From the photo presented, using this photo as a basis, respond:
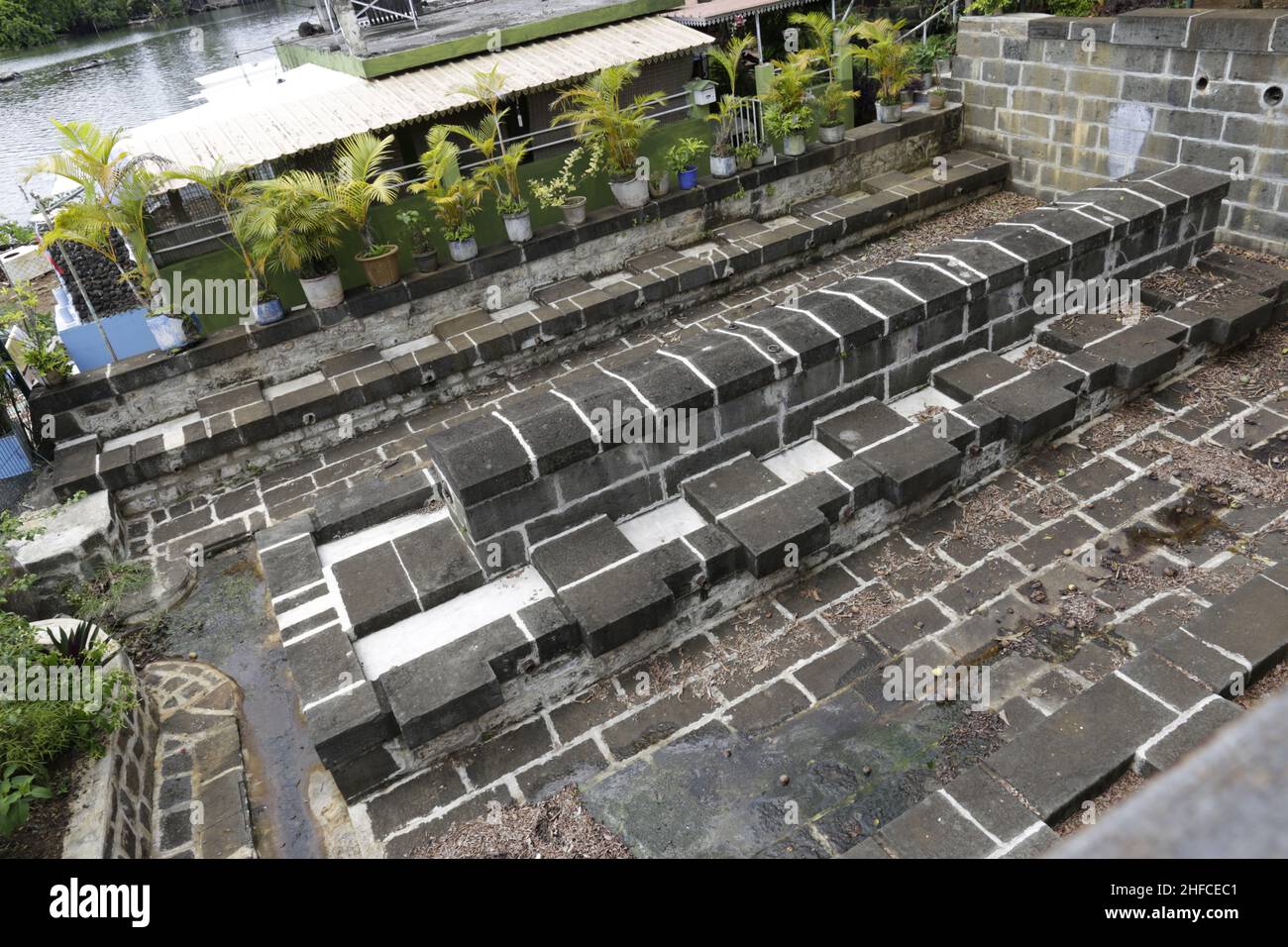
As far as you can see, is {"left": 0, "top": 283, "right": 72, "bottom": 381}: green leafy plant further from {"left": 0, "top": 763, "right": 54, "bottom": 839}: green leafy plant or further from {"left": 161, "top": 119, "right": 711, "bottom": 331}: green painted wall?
{"left": 0, "top": 763, "right": 54, "bottom": 839}: green leafy plant

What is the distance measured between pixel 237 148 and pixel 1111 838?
1136 centimetres

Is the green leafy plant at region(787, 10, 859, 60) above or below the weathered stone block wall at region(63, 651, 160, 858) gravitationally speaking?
above

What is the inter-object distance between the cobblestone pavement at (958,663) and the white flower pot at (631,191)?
6.59m

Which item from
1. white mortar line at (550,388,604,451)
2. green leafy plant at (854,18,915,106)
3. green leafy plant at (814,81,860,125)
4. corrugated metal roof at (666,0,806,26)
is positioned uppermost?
corrugated metal roof at (666,0,806,26)

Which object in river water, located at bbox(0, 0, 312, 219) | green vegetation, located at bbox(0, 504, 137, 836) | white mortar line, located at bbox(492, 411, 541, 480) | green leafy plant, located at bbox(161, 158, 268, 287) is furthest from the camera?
river water, located at bbox(0, 0, 312, 219)

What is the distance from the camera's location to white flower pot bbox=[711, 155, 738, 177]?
35.6 ft

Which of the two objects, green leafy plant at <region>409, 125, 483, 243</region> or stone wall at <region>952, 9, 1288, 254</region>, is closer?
stone wall at <region>952, 9, 1288, 254</region>

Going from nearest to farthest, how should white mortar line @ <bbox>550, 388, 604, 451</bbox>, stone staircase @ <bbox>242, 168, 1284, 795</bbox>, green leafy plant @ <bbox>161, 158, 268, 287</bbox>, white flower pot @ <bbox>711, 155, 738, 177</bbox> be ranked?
stone staircase @ <bbox>242, 168, 1284, 795</bbox>
white mortar line @ <bbox>550, 388, 604, 451</bbox>
green leafy plant @ <bbox>161, 158, 268, 287</bbox>
white flower pot @ <bbox>711, 155, 738, 177</bbox>

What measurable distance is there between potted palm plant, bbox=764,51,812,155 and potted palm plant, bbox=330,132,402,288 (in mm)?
5042

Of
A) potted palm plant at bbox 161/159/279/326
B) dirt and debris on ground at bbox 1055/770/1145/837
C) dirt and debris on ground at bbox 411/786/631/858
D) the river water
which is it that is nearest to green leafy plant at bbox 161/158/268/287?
potted palm plant at bbox 161/159/279/326

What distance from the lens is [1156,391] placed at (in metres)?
5.94

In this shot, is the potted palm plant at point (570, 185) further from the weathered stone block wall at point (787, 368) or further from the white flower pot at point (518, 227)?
the weathered stone block wall at point (787, 368)

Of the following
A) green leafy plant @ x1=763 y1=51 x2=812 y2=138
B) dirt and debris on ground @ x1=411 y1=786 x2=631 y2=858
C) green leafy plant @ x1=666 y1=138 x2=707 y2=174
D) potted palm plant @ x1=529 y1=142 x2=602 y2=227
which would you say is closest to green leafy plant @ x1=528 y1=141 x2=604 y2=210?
potted palm plant @ x1=529 y1=142 x2=602 y2=227
